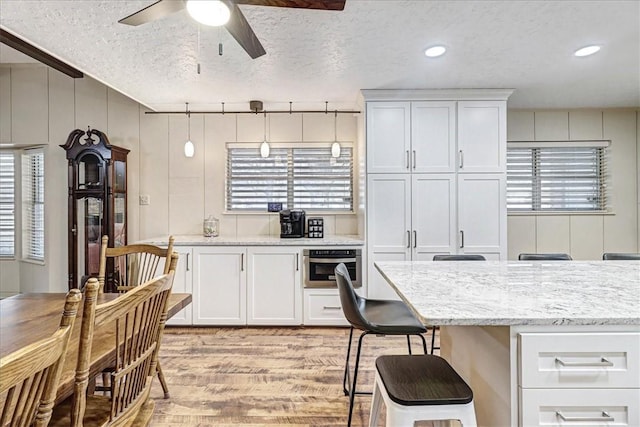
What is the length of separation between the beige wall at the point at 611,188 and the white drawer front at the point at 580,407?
342 centimetres

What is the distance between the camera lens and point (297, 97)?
3711 mm

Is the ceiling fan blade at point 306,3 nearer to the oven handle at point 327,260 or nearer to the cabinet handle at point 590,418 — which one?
the cabinet handle at point 590,418

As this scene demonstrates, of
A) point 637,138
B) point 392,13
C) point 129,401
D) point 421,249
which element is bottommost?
point 129,401

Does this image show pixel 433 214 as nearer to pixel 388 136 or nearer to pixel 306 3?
pixel 388 136

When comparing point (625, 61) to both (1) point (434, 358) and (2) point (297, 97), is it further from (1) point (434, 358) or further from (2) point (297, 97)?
(1) point (434, 358)

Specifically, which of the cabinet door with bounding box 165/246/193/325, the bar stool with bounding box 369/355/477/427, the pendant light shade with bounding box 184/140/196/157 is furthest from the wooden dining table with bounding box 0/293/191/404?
the pendant light shade with bounding box 184/140/196/157

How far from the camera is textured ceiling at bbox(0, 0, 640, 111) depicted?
6.89 feet

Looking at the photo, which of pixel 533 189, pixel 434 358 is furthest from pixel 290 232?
pixel 533 189

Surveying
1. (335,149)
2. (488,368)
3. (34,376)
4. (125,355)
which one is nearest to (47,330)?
(125,355)

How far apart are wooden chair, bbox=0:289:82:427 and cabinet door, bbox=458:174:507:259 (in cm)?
341

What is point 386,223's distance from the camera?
11.6 feet

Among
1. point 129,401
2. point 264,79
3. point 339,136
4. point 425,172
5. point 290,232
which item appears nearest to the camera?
point 129,401

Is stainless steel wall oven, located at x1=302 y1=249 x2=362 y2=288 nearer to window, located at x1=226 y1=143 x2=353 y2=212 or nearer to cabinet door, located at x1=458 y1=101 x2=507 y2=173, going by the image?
window, located at x1=226 y1=143 x2=353 y2=212

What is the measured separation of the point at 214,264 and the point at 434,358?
2.61 m
